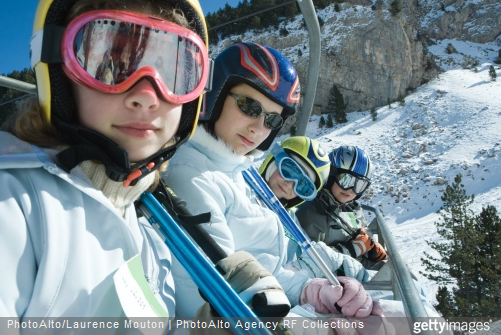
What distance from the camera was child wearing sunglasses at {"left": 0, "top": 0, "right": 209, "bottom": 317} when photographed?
1.00 meters

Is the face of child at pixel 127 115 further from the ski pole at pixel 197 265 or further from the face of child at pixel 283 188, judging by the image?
the face of child at pixel 283 188

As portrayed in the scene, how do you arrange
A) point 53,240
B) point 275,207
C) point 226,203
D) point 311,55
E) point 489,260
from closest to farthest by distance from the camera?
point 53,240
point 226,203
point 275,207
point 311,55
point 489,260

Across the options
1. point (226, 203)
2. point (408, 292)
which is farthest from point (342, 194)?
point (408, 292)

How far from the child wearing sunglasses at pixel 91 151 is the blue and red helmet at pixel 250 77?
904 millimetres

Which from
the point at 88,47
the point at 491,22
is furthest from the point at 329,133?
the point at 491,22

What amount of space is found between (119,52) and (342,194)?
3790 mm

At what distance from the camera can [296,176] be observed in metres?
3.76

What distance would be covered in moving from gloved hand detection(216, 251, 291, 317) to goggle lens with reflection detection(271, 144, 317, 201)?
2218mm

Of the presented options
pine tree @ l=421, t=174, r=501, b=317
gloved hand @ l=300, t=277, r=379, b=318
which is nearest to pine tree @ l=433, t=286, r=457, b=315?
pine tree @ l=421, t=174, r=501, b=317

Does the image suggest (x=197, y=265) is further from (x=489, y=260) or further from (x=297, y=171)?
(x=489, y=260)

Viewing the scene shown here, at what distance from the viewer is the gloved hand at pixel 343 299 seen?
2094 millimetres

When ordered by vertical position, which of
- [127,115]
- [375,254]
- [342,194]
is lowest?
[375,254]

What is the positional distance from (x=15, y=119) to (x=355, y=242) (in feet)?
11.9

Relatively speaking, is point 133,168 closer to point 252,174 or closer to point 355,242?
point 252,174
